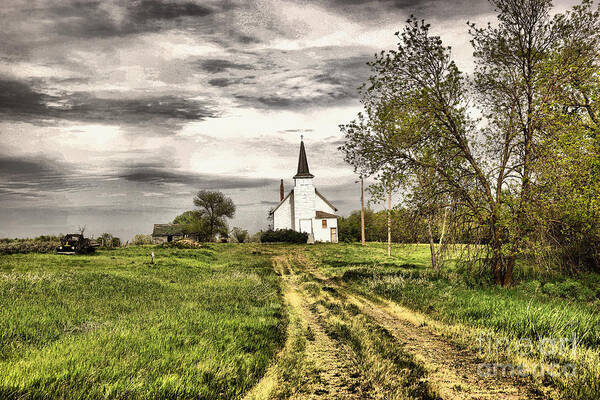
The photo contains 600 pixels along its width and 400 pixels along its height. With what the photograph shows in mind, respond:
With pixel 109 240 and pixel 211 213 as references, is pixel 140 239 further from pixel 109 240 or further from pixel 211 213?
pixel 211 213

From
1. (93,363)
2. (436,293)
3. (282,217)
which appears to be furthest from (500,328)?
(282,217)

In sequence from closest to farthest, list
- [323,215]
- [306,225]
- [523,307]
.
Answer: [523,307] → [306,225] → [323,215]

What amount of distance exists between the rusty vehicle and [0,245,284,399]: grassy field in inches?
1040

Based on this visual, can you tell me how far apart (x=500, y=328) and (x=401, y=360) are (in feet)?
11.2

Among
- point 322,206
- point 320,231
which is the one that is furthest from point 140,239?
point 322,206

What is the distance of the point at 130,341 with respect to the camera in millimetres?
7039

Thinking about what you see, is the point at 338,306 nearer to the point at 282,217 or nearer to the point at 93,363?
the point at 93,363

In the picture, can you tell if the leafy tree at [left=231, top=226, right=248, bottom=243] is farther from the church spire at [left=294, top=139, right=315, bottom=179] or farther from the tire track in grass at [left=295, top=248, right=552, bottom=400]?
the tire track in grass at [left=295, top=248, right=552, bottom=400]

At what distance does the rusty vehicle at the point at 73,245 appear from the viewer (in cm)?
3659

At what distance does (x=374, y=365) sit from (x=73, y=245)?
3996 cm

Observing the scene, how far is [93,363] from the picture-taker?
577cm

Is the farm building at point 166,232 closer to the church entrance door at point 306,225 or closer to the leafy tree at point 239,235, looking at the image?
the leafy tree at point 239,235

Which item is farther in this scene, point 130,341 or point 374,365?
point 130,341

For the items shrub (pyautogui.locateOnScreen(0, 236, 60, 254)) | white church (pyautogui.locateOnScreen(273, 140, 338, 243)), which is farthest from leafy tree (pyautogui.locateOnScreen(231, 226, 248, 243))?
shrub (pyautogui.locateOnScreen(0, 236, 60, 254))
